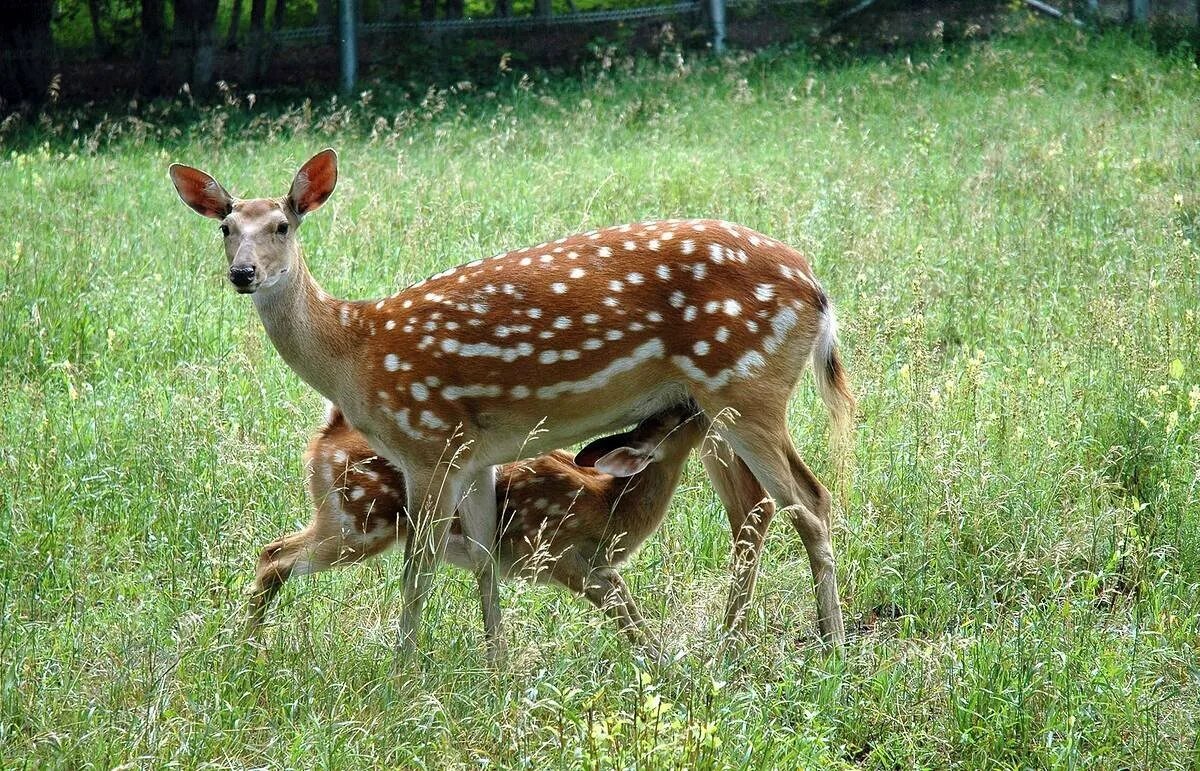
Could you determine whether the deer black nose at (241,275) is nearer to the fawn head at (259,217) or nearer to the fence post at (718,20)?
the fawn head at (259,217)

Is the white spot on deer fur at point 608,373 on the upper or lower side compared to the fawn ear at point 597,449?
upper

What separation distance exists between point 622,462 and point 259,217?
1.57 metres

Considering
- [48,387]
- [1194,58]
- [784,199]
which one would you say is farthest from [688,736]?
[1194,58]

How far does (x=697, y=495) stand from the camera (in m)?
6.02

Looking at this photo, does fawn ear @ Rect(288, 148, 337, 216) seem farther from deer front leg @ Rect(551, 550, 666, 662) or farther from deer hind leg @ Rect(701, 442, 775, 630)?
deer hind leg @ Rect(701, 442, 775, 630)

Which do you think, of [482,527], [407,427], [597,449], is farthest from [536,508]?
[407,427]

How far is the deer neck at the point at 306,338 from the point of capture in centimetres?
Result: 528

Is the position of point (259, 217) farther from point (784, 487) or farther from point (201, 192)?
point (784, 487)

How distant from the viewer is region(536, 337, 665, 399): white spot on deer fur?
5.09 m

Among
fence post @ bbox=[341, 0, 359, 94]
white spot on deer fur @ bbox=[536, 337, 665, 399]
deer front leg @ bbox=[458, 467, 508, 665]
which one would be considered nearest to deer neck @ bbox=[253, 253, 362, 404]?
deer front leg @ bbox=[458, 467, 508, 665]

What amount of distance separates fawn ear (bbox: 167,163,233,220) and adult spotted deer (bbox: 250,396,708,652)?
0.87 meters

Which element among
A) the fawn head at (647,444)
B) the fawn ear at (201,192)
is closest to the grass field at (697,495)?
the fawn head at (647,444)

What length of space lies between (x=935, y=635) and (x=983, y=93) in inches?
344

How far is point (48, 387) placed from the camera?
22.4 feet
